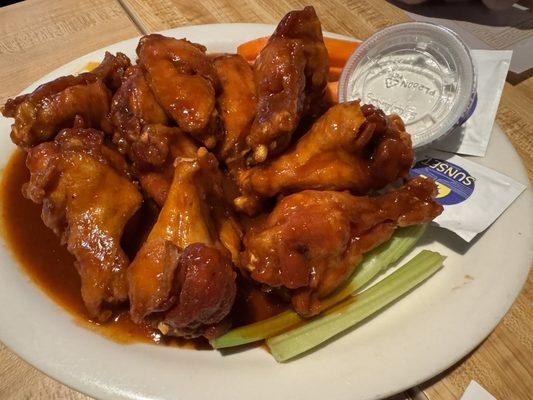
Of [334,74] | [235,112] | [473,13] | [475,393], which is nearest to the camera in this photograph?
[475,393]

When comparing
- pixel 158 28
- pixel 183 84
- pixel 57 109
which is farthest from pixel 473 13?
pixel 57 109

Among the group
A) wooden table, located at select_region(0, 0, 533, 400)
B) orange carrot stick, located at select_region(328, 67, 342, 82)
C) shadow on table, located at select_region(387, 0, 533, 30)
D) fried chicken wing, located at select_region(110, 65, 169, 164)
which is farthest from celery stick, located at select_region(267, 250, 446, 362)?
shadow on table, located at select_region(387, 0, 533, 30)

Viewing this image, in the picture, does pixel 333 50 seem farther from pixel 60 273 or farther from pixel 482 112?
pixel 60 273

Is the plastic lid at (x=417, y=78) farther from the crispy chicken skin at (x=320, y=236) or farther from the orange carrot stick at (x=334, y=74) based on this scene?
the crispy chicken skin at (x=320, y=236)

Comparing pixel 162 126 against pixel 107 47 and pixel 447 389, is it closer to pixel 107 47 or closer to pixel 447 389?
pixel 107 47


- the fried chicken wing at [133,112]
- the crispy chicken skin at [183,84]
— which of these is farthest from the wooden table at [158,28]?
the crispy chicken skin at [183,84]

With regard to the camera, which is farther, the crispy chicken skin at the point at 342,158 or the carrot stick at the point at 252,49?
the carrot stick at the point at 252,49

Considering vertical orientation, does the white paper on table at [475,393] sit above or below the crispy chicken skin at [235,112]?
below

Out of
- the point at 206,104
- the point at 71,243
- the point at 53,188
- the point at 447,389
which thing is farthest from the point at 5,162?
the point at 447,389
